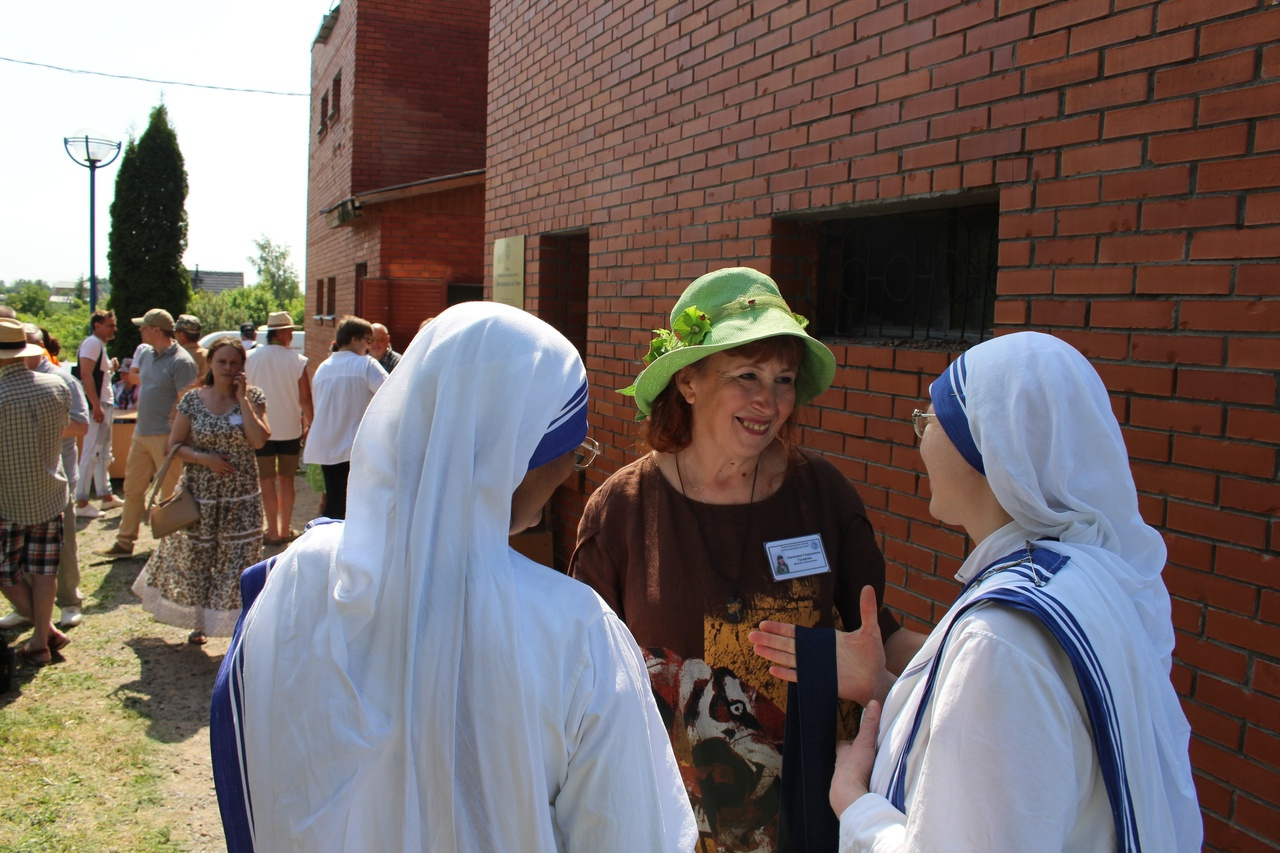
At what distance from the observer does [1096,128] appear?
256 cm

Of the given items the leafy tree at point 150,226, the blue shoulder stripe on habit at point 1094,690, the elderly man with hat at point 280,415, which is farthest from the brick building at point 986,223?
the leafy tree at point 150,226

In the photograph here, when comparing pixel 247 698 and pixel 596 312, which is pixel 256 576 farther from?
pixel 596 312

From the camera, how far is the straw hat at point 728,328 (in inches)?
93.8

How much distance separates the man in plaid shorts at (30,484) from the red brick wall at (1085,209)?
3661mm

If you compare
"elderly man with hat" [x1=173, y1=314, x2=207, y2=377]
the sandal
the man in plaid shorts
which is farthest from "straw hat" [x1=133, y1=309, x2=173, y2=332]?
the sandal

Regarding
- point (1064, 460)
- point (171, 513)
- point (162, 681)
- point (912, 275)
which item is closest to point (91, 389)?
point (171, 513)

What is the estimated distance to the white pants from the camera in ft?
31.8

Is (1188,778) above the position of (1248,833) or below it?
above

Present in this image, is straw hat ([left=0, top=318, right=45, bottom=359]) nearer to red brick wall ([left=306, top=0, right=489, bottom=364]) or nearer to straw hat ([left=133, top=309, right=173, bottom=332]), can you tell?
straw hat ([left=133, top=309, right=173, bottom=332])

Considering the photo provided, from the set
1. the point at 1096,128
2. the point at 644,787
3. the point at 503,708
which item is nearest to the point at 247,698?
the point at 503,708

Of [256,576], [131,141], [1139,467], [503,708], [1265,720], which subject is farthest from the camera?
[131,141]

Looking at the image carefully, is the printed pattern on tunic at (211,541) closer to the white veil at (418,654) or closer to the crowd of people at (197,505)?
the crowd of people at (197,505)

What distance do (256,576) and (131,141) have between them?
90.5 feet

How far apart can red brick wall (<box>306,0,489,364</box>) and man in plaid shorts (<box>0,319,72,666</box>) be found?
702 cm
